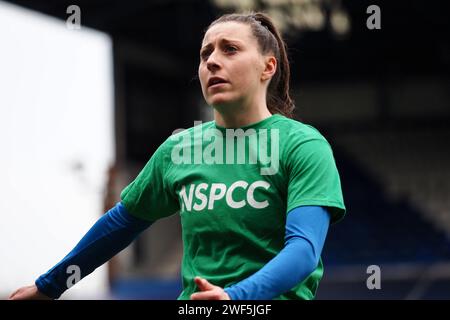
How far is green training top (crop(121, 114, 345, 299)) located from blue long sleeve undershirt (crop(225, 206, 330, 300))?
52mm

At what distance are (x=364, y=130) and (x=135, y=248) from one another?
19.1ft

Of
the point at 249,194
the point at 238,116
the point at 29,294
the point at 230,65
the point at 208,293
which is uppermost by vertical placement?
the point at 230,65

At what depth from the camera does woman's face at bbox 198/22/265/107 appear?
319 centimetres

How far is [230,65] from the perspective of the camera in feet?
10.5

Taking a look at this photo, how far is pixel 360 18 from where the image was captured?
20.2 m

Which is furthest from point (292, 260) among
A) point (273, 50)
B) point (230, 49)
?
point (273, 50)

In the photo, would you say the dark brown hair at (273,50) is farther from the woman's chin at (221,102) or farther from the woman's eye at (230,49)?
the woman's chin at (221,102)

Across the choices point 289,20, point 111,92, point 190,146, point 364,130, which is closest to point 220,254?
point 190,146

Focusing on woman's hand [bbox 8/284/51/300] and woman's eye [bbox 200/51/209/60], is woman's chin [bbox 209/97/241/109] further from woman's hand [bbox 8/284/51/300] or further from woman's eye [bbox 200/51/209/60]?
woman's hand [bbox 8/284/51/300]

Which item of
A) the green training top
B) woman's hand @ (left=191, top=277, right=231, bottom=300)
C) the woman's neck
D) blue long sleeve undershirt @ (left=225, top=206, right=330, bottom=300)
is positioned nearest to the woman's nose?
the woman's neck

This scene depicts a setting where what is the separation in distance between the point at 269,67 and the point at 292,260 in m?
0.83

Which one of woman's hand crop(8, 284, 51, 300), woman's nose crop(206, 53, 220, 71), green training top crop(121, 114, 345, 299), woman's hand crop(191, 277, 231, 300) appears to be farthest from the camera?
woman's hand crop(8, 284, 51, 300)

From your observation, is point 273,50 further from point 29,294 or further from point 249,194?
point 29,294

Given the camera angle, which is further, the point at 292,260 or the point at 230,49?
the point at 230,49
